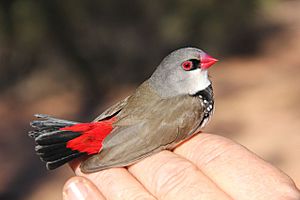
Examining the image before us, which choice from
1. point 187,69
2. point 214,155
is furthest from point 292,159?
point 214,155

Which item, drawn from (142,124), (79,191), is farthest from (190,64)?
(79,191)

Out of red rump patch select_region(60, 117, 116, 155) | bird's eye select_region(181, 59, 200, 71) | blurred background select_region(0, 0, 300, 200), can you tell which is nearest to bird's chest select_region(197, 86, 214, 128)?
bird's eye select_region(181, 59, 200, 71)

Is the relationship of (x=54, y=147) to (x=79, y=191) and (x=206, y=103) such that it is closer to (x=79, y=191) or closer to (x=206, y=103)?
(x=79, y=191)

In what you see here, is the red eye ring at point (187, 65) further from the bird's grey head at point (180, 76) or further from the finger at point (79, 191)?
the finger at point (79, 191)

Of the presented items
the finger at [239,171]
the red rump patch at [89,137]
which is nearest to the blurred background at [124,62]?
the red rump patch at [89,137]

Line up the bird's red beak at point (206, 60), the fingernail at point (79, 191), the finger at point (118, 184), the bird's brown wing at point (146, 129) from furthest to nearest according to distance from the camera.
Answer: the bird's red beak at point (206, 60)
the bird's brown wing at point (146, 129)
the finger at point (118, 184)
the fingernail at point (79, 191)

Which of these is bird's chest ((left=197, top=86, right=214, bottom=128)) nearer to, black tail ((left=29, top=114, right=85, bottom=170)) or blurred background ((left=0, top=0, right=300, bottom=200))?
black tail ((left=29, top=114, right=85, bottom=170))
